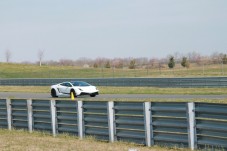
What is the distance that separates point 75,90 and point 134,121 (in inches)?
1002

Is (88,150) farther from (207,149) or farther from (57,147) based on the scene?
(207,149)

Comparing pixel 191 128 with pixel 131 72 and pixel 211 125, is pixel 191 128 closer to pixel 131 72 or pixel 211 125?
pixel 211 125

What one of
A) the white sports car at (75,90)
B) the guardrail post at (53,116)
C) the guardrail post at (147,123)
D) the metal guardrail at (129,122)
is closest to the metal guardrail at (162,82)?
the white sports car at (75,90)

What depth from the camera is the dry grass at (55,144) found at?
11164 mm

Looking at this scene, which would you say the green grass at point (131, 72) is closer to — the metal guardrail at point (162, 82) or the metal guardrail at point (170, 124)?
the metal guardrail at point (162, 82)

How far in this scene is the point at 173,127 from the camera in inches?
433

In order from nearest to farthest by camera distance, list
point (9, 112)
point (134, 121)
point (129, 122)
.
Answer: point (134, 121), point (129, 122), point (9, 112)

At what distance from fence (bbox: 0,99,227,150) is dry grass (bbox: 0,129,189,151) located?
0.30m

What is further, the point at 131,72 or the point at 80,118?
the point at 131,72

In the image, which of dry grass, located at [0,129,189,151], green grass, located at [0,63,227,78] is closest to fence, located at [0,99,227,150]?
dry grass, located at [0,129,189,151]

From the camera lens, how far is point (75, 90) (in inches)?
1465

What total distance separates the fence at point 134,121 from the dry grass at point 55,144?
30 cm

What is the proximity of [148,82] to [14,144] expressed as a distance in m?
33.4

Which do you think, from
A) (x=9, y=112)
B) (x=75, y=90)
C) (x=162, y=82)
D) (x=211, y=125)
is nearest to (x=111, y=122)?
(x=211, y=125)
